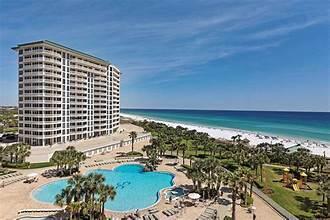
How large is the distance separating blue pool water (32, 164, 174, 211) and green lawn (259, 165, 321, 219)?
14323 mm

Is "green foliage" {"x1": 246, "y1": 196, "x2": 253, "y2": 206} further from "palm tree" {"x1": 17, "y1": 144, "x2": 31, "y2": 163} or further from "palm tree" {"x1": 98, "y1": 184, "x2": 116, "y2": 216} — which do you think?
"palm tree" {"x1": 17, "y1": 144, "x2": 31, "y2": 163}

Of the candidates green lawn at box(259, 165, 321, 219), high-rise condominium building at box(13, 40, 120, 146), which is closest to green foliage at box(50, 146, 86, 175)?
high-rise condominium building at box(13, 40, 120, 146)

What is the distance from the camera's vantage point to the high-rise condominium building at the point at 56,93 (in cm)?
5869

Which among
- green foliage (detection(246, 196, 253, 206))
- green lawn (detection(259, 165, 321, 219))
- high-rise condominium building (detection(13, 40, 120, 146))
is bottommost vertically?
green lawn (detection(259, 165, 321, 219))

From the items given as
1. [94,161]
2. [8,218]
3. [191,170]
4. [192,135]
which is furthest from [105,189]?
[192,135]

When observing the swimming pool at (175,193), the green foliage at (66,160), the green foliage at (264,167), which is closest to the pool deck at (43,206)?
the swimming pool at (175,193)

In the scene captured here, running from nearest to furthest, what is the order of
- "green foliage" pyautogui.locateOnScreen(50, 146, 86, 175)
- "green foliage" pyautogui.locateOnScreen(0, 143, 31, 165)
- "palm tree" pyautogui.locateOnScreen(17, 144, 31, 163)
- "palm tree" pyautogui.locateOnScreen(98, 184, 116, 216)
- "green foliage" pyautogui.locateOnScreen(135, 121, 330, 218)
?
1. "palm tree" pyautogui.locateOnScreen(98, 184, 116, 216)
2. "green foliage" pyautogui.locateOnScreen(135, 121, 330, 218)
3. "green foliage" pyautogui.locateOnScreen(50, 146, 86, 175)
4. "green foliage" pyautogui.locateOnScreen(0, 143, 31, 165)
5. "palm tree" pyautogui.locateOnScreen(17, 144, 31, 163)

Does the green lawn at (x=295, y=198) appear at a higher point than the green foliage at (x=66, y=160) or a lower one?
lower

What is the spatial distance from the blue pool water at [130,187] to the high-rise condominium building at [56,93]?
23160 millimetres

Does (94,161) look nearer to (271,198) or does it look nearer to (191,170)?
(191,170)

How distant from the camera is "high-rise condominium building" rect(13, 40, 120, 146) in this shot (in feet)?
193

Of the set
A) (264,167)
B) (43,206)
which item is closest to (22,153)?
(43,206)

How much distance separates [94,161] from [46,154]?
889cm

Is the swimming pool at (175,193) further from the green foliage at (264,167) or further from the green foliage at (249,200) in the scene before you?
the green foliage at (249,200)
